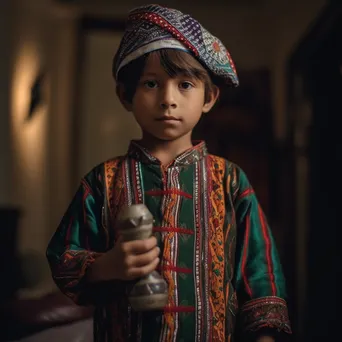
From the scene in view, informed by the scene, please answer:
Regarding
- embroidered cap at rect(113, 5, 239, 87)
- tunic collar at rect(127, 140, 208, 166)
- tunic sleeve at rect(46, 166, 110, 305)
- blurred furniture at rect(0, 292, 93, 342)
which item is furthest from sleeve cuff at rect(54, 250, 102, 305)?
blurred furniture at rect(0, 292, 93, 342)

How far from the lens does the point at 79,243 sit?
2.38 feet

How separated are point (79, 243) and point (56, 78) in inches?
77.8

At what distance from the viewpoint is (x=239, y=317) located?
736 millimetres

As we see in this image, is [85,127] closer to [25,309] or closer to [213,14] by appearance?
[213,14]

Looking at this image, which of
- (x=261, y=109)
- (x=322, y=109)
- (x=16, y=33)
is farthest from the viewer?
(x=261, y=109)

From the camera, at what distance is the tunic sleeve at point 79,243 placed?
0.69 m

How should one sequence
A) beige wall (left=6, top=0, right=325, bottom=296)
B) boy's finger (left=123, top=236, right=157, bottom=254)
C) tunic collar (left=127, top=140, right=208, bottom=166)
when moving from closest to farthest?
boy's finger (left=123, top=236, right=157, bottom=254) → tunic collar (left=127, top=140, right=208, bottom=166) → beige wall (left=6, top=0, right=325, bottom=296)

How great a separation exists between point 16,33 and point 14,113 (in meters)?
0.36

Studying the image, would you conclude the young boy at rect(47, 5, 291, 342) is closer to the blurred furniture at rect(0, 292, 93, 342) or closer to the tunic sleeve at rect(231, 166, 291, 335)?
the tunic sleeve at rect(231, 166, 291, 335)

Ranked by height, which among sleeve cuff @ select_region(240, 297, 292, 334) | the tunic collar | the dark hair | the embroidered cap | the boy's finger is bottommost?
sleeve cuff @ select_region(240, 297, 292, 334)

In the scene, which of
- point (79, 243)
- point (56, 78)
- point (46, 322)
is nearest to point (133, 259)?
point (79, 243)

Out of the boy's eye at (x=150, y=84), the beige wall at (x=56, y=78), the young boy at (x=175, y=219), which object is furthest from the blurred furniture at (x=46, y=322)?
the beige wall at (x=56, y=78)

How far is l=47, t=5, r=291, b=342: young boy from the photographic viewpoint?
689 millimetres

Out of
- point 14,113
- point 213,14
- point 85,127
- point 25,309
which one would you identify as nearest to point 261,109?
point 213,14
